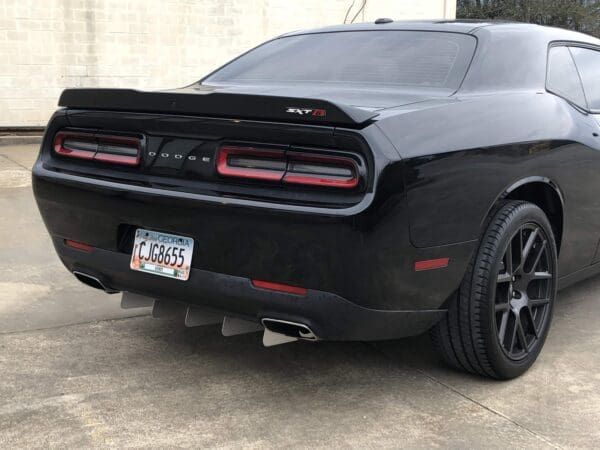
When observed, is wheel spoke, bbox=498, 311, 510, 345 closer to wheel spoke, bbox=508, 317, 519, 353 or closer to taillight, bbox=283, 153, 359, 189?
wheel spoke, bbox=508, 317, 519, 353

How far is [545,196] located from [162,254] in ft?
5.80

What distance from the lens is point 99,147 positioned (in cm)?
316

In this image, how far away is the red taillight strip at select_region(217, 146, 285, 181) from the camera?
105 inches

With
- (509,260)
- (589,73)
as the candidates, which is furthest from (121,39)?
(509,260)

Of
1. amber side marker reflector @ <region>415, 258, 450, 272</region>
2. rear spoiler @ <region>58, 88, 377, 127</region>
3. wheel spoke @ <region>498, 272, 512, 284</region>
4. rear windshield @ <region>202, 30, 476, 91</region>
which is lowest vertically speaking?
wheel spoke @ <region>498, 272, 512, 284</region>

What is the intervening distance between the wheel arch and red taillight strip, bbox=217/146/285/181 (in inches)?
40.8

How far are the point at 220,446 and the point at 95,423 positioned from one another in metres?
0.50

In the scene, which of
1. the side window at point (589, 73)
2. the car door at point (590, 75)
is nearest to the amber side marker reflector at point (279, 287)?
the car door at point (590, 75)

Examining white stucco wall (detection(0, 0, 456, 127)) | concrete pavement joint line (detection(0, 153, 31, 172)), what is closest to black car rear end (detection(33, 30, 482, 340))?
concrete pavement joint line (detection(0, 153, 31, 172))

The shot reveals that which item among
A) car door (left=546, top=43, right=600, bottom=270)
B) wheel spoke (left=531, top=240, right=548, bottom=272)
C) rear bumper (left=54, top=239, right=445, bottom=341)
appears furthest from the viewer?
car door (left=546, top=43, right=600, bottom=270)

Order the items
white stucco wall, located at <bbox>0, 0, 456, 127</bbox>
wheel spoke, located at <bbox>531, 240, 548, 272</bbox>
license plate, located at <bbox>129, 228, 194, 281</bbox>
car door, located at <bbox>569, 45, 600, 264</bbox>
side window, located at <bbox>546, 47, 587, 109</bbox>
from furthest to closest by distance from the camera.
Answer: white stucco wall, located at <bbox>0, 0, 456, 127</bbox> < car door, located at <bbox>569, 45, 600, 264</bbox> < side window, located at <bbox>546, 47, 587, 109</bbox> < wheel spoke, located at <bbox>531, 240, 548, 272</bbox> < license plate, located at <bbox>129, 228, 194, 281</bbox>

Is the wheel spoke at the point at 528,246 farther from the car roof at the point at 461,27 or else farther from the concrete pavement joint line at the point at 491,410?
the car roof at the point at 461,27

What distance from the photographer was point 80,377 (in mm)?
3209

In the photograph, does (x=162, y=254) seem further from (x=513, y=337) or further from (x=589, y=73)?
(x=589, y=73)
